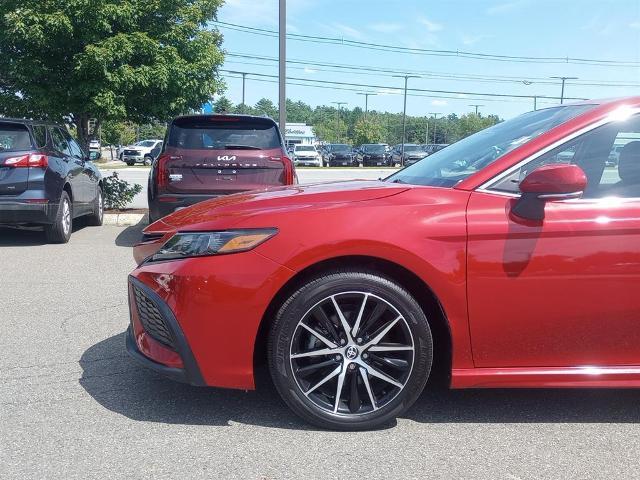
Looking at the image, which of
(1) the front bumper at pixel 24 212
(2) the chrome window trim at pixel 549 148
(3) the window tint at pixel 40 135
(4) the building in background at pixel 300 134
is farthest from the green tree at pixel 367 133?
(2) the chrome window trim at pixel 549 148

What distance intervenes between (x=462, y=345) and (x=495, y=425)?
1.75 feet

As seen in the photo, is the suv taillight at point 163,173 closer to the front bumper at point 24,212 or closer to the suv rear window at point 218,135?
Answer: the suv rear window at point 218,135

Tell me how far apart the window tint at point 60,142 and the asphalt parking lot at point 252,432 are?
4.80 metres

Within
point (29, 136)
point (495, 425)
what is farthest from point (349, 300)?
point (29, 136)

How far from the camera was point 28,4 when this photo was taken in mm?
9531

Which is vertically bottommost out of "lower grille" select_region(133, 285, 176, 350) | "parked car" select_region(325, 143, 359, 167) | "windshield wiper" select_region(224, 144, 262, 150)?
"parked car" select_region(325, 143, 359, 167)

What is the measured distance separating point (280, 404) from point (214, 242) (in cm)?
102

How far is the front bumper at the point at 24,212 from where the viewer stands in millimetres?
7666

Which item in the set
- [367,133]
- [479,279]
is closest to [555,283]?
[479,279]

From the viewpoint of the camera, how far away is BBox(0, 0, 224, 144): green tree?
374 inches

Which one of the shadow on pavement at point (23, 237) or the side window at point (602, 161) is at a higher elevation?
the side window at point (602, 161)

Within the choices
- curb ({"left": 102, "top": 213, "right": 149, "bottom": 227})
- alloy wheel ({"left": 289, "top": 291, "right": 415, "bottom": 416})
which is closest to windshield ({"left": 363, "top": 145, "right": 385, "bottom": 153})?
curb ({"left": 102, "top": 213, "right": 149, "bottom": 227})

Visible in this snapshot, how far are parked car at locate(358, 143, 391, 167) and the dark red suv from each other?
35409 mm

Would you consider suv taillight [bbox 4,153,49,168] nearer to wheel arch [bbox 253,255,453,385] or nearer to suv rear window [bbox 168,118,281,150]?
suv rear window [bbox 168,118,281,150]
